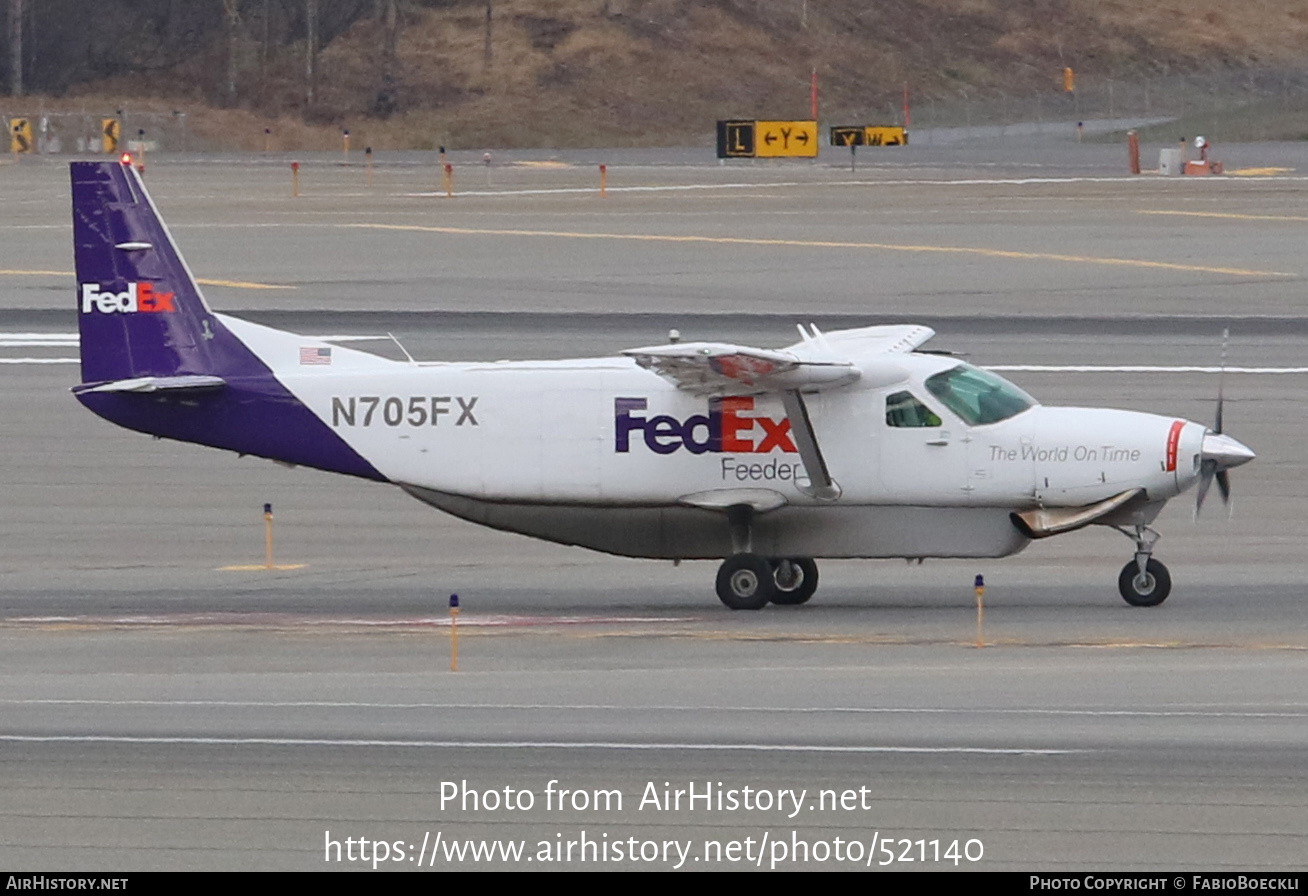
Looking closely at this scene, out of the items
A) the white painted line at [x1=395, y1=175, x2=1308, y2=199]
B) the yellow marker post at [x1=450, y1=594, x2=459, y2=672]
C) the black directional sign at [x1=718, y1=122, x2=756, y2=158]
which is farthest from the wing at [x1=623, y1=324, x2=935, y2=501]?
the black directional sign at [x1=718, y1=122, x2=756, y2=158]

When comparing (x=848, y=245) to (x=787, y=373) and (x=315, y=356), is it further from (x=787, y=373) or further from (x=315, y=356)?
A: (x=787, y=373)

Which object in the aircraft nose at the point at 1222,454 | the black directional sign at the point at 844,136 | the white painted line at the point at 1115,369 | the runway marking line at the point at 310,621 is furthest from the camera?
the black directional sign at the point at 844,136

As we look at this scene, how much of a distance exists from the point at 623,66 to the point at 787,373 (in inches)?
2632

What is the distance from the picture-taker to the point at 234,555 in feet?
76.0

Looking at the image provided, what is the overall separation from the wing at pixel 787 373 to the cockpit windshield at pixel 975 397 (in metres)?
0.40

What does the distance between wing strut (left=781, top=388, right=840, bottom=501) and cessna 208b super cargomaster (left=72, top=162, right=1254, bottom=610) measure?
0.06 ft

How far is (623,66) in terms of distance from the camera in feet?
278

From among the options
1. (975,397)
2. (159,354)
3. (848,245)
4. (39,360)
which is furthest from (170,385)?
(848,245)

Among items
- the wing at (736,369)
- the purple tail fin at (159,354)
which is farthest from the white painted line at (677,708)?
the purple tail fin at (159,354)

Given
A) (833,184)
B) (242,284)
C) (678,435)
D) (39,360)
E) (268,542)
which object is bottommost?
(268,542)

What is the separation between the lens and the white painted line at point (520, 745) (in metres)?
13.7

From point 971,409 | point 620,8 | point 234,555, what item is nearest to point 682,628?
point 971,409

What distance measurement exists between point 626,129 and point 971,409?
6287cm

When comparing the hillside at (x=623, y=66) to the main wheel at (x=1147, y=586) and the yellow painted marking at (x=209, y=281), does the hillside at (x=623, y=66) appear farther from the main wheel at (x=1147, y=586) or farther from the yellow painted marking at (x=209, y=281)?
the main wheel at (x=1147, y=586)
